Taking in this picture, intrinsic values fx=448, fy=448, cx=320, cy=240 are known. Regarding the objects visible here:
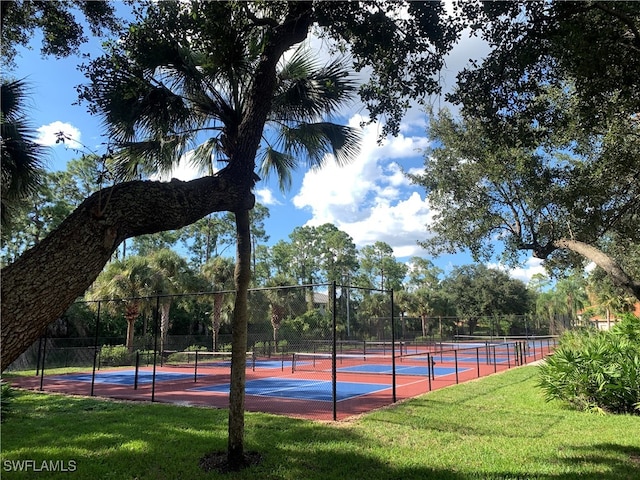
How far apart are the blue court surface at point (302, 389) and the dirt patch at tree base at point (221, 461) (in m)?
5.65

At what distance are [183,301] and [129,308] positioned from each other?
8.73 m

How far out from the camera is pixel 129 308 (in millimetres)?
23438

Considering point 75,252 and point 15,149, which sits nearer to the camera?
point 75,252

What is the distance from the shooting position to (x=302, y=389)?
13.6 m

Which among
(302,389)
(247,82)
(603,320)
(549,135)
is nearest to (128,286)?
(302,389)

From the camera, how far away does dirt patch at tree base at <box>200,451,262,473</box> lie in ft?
17.9

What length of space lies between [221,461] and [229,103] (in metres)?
4.78

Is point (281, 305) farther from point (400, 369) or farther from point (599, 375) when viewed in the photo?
point (599, 375)

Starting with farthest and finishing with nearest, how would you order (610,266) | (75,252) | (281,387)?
(281,387) → (610,266) → (75,252)

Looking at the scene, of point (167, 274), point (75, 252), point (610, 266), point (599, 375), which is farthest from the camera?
point (167, 274)

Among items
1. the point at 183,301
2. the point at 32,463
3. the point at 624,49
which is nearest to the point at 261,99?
the point at 624,49

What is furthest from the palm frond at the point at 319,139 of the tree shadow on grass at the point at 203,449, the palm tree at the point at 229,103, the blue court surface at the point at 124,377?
the blue court surface at the point at 124,377

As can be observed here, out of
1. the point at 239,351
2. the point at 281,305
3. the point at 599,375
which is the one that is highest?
the point at 281,305

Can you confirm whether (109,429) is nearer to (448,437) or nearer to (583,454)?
(448,437)
